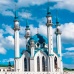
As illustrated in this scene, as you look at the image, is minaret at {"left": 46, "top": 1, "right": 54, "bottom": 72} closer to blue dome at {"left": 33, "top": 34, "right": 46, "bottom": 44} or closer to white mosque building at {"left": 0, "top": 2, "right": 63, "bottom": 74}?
white mosque building at {"left": 0, "top": 2, "right": 63, "bottom": 74}

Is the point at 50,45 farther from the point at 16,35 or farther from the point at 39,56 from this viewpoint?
the point at 16,35

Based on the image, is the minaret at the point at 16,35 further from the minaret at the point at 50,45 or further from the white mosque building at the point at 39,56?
the minaret at the point at 50,45

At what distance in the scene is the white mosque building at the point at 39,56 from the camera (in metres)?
68.2

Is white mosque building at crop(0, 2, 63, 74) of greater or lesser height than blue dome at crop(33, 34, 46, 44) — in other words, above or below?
below

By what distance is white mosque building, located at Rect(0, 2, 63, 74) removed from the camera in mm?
68250

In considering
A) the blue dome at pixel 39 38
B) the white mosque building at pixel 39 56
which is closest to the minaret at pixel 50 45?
the white mosque building at pixel 39 56

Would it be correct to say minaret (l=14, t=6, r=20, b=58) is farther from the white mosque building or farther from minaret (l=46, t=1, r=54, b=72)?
minaret (l=46, t=1, r=54, b=72)

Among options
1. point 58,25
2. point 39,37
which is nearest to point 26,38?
point 39,37

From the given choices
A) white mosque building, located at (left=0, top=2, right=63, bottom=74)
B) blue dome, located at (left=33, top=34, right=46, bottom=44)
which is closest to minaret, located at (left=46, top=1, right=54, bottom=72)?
white mosque building, located at (left=0, top=2, right=63, bottom=74)

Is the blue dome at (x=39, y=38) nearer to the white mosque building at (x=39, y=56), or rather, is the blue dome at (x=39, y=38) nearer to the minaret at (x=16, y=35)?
the white mosque building at (x=39, y=56)

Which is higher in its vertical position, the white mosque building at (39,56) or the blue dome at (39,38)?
the blue dome at (39,38)

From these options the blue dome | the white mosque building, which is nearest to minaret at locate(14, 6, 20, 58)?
the white mosque building

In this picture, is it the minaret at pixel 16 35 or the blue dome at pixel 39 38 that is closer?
the minaret at pixel 16 35

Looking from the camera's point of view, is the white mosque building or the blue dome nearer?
the white mosque building
